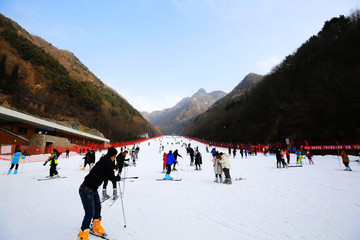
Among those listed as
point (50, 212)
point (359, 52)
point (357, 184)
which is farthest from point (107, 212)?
point (359, 52)

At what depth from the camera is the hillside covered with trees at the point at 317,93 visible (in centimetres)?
2973

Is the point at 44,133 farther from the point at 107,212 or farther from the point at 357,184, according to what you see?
the point at 357,184

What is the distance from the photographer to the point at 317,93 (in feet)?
123

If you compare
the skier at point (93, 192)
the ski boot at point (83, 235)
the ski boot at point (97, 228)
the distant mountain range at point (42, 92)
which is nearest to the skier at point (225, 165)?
the skier at point (93, 192)

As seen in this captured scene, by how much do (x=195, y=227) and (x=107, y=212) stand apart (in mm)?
2529

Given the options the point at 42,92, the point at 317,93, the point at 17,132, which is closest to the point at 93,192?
the point at 17,132

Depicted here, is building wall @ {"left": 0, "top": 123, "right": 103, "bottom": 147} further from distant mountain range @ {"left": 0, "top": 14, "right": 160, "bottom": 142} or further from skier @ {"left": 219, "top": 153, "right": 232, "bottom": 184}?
skier @ {"left": 219, "top": 153, "right": 232, "bottom": 184}

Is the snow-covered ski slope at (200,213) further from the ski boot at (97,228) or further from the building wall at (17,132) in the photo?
the building wall at (17,132)

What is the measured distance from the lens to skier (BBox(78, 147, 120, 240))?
121 inches

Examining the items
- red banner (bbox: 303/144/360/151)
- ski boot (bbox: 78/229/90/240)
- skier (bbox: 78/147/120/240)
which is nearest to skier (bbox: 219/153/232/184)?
skier (bbox: 78/147/120/240)

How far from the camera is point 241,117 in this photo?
2704 inches

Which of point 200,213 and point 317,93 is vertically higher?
point 317,93

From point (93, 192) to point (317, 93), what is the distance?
153 ft

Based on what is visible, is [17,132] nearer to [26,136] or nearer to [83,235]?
[26,136]
